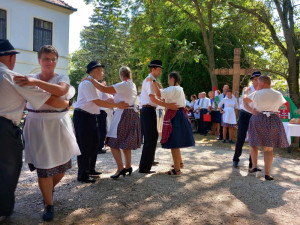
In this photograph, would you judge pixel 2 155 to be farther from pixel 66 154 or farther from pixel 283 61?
pixel 283 61

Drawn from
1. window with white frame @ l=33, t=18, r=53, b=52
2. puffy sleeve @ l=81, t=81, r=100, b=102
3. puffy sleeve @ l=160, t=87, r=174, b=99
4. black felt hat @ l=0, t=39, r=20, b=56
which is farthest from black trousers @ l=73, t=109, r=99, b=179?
window with white frame @ l=33, t=18, r=53, b=52

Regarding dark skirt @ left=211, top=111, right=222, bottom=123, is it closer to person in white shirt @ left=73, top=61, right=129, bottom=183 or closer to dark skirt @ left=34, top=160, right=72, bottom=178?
person in white shirt @ left=73, top=61, right=129, bottom=183

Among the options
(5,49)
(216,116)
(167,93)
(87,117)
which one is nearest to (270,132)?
(167,93)

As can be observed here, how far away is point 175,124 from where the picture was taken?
16.6 ft

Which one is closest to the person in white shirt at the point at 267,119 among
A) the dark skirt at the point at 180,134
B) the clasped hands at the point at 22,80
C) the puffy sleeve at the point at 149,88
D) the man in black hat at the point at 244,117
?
the man in black hat at the point at 244,117

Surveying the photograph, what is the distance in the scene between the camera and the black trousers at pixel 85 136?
436 centimetres

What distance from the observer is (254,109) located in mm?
5137

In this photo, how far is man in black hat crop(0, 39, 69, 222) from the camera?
266cm

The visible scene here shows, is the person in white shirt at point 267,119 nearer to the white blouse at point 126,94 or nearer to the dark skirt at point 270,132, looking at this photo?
the dark skirt at point 270,132

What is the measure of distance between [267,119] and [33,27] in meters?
17.2

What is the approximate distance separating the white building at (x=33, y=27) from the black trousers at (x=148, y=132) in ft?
48.9

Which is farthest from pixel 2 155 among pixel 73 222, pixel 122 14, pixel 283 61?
pixel 283 61

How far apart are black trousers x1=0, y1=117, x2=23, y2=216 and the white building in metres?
16.4

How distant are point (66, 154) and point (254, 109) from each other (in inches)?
133
